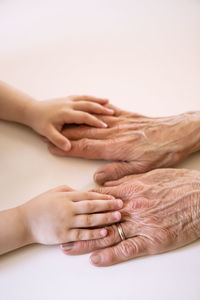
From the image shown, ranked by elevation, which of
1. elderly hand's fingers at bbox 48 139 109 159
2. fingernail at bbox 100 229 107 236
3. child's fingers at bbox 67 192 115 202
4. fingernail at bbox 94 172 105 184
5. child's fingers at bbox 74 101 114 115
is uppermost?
child's fingers at bbox 74 101 114 115

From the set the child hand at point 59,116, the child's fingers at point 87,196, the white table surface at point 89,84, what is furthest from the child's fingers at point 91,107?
the child's fingers at point 87,196

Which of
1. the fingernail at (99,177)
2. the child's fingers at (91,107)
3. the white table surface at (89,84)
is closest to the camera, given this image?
the white table surface at (89,84)

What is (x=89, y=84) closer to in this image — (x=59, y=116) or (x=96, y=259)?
(x=59, y=116)

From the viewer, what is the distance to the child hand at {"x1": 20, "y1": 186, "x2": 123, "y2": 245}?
0.92 meters

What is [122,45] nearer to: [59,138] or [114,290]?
[59,138]

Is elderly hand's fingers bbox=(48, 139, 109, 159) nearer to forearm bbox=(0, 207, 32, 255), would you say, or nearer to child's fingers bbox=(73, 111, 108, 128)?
child's fingers bbox=(73, 111, 108, 128)

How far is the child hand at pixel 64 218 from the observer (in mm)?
916

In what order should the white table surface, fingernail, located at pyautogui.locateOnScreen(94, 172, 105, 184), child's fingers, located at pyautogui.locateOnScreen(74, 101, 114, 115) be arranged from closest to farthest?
the white table surface, fingernail, located at pyautogui.locateOnScreen(94, 172, 105, 184), child's fingers, located at pyautogui.locateOnScreen(74, 101, 114, 115)

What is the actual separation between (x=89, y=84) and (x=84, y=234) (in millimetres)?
716

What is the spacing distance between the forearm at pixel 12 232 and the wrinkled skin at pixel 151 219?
0.43 ft

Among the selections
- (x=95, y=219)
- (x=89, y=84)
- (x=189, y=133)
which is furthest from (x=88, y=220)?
(x=89, y=84)

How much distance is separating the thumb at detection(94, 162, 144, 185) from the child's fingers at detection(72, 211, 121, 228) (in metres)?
0.17

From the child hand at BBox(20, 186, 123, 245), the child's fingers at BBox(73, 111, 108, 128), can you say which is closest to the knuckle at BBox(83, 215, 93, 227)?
the child hand at BBox(20, 186, 123, 245)

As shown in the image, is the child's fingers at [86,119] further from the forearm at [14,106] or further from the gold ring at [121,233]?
the gold ring at [121,233]
